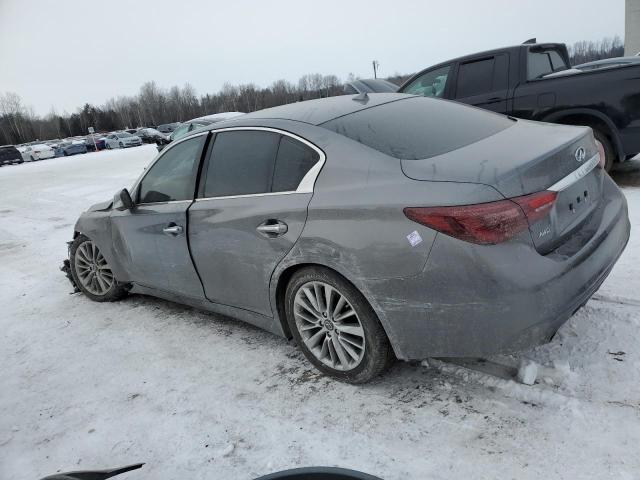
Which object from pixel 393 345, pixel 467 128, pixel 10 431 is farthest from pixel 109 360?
pixel 467 128

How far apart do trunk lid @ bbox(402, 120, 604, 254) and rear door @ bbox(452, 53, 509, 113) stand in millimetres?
4000

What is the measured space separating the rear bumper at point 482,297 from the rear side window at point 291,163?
798 millimetres

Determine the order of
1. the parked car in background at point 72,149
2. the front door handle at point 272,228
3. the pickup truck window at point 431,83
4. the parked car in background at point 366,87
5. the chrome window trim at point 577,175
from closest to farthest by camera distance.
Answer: the chrome window trim at point 577,175 → the front door handle at point 272,228 → the pickup truck window at point 431,83 → the parked car in background at point 366,87 → the parked car in background at point 72,149

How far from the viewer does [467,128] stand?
3.14 metres

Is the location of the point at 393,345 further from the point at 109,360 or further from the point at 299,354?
the point at 109,360

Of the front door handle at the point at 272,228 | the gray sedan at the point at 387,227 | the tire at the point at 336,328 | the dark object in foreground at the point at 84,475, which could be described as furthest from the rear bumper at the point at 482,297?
the dark object in foreground at the point at 84,475

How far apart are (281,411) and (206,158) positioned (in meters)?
1.81

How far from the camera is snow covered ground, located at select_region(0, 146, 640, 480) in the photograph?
2340 millimetres

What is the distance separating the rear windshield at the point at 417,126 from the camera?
2797 mm

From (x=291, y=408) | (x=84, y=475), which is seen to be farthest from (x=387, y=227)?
(x=84, y=475)

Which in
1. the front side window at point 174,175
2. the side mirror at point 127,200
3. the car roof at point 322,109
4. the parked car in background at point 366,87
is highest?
the parked car in background at point 366,87

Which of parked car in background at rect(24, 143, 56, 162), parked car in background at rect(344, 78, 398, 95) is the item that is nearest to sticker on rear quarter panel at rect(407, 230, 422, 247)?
parked car in background at rect(344, 78, 398, 95)

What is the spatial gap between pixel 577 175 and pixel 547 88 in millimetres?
4129

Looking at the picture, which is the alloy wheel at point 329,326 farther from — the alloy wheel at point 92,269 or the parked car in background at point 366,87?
the parked car in background at point 366,87
